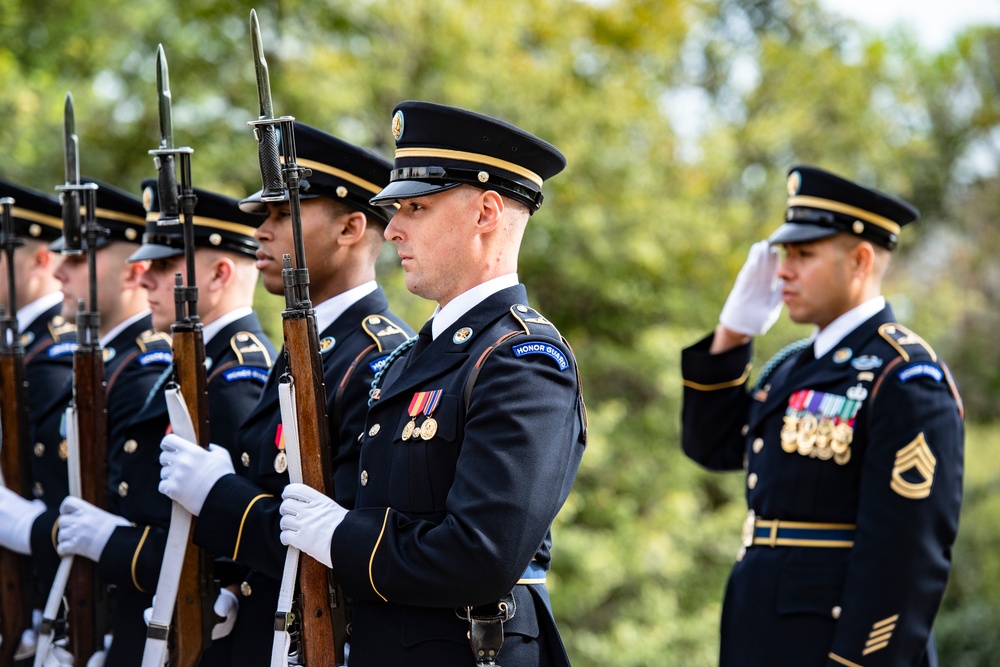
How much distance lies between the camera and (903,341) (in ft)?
13.8

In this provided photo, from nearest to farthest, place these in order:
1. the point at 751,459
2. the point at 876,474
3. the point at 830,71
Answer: the point at 876,474 → the point at 751,459 → the point at 830,71

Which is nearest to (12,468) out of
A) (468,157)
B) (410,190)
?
(410,190)

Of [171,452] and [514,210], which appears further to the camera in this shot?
[171,452]

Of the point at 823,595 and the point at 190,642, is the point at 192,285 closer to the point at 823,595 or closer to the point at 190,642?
the point at 190,642

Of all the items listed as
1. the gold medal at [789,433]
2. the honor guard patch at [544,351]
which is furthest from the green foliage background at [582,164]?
the honor guard patch at [544,351]

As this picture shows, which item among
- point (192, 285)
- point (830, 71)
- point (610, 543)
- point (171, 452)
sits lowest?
point (610, 543)

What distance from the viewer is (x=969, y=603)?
13.1m

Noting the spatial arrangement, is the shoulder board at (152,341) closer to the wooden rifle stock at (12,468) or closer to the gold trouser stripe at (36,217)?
the wooden rifle stock at (12,468)

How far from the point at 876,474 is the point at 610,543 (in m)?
7.41

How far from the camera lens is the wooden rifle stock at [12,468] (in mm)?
4723

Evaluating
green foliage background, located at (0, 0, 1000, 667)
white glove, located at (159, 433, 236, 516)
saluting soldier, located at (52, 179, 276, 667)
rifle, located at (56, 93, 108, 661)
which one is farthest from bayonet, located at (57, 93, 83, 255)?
green foliage background, located at (0, 0, 1000, 667)

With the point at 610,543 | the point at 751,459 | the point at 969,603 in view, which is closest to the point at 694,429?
the point at 751,459

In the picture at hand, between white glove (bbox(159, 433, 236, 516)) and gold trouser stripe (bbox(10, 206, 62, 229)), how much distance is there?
267cm

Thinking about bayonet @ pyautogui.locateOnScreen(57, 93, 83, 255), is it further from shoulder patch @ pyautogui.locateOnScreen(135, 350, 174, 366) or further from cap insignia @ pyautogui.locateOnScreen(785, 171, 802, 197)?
cap insignia @ pyautogui.locateOnScreen(785, 171, 802, 197)
